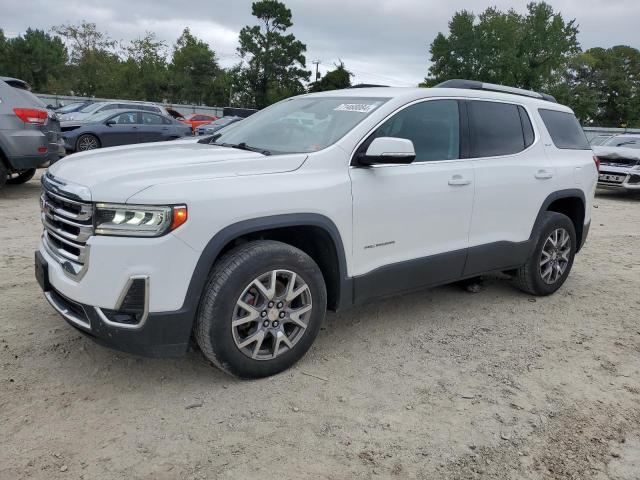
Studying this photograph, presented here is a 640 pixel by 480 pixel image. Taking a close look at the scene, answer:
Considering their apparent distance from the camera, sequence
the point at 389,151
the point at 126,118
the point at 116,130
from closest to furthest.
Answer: the point at 389,151 → the point at 116,130 → the point at 126,118

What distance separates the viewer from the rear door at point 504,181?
4.21m

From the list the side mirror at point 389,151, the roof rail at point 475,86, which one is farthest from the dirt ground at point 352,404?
the roof rail at point 475,86

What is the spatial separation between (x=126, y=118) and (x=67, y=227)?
13817 mm

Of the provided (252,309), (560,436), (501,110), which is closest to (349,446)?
(252,309)

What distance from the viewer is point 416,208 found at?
12.2 feet

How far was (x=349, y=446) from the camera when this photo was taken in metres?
2.67

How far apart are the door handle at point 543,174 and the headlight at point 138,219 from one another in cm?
319

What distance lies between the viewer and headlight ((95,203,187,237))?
8.88 feet

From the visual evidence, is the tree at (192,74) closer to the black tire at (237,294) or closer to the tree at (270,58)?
the tree at (270,58)

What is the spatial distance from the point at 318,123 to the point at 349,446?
217 centimetres

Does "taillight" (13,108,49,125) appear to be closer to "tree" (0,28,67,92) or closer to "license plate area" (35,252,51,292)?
"license plate area" (35,252,51,292)

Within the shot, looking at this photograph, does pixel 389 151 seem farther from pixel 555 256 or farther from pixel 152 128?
pixel 152 128

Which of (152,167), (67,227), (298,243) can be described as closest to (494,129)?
(298,243)

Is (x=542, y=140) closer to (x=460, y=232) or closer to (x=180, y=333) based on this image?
(x=460, y=232)
